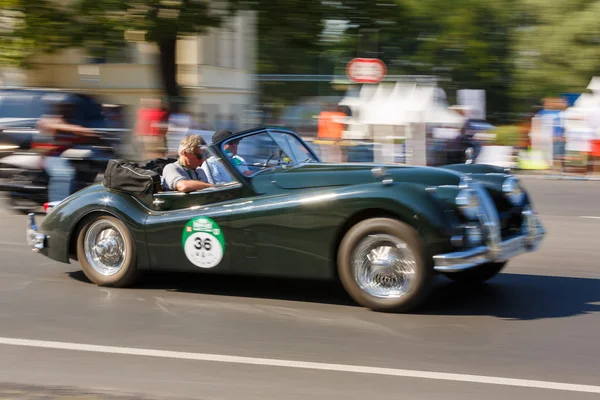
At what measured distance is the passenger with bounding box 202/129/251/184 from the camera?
24.0 feet

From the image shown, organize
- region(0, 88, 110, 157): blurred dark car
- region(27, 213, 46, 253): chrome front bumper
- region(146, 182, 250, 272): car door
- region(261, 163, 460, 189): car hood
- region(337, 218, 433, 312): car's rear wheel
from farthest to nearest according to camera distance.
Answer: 1. region(0, 88, 110, 157): blurred dark car
2. region(27, 213, 46, 253): chrome front bumper
3. region(146, 182, 250, 272): car door
4. region(261, 163, 460, 189): car hood
5. region(337, 218, 433, 312): car's rear wheel

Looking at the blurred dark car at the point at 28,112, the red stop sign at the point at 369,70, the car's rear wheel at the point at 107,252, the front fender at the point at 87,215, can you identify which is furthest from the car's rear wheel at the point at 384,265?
the red stop sign at the point at 369,70

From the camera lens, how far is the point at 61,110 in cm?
1316

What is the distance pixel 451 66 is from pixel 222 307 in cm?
2955

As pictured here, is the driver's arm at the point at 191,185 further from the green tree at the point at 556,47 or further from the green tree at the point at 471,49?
the green tree at the point at 556,47

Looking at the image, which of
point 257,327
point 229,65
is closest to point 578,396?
point 257,327

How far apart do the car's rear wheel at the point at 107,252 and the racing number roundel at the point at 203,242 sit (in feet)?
1.94

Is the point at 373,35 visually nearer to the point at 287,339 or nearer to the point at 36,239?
the point at 36,239

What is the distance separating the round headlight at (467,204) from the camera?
254 inches

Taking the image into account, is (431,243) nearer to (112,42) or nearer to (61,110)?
(61,110)

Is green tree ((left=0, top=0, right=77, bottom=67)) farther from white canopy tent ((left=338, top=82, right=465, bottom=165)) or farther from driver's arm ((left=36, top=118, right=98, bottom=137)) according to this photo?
white canopy tent ((left=338, top=82, right=465, bottom=165))

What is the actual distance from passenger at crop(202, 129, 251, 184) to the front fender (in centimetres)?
66

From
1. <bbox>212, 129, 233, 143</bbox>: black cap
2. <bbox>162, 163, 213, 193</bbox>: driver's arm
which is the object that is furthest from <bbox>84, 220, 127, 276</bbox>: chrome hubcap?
<bbox>212, 129, 233, 143</bbox>: black cap

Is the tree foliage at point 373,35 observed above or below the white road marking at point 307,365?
above
